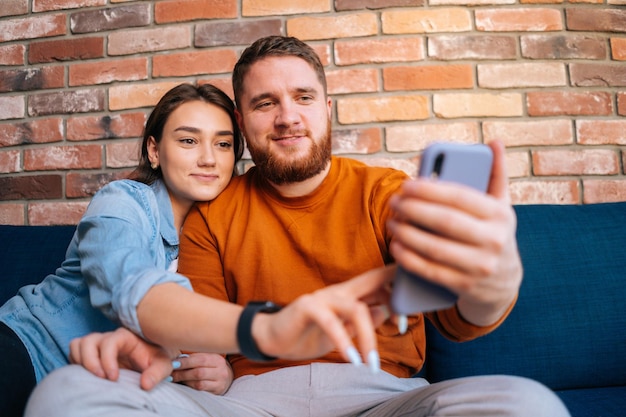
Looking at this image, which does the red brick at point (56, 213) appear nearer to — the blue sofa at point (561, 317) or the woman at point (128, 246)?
the blue sofa at point (561, 317)

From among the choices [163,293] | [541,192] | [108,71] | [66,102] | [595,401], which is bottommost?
[595,401]

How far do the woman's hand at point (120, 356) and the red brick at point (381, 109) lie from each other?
1022mm

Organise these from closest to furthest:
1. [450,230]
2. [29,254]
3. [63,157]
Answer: [450,230] → [29,254] → [63,157]

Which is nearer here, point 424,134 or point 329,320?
point 329,320

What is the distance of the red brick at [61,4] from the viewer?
1.67 meters

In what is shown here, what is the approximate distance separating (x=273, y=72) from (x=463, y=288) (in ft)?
2.89

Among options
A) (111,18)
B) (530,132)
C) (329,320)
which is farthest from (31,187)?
(530,132)

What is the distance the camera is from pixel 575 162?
5.12 feet

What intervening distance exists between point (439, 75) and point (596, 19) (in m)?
0.58

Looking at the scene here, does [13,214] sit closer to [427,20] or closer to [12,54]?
[12,54]

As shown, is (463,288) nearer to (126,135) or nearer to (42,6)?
(126,135)

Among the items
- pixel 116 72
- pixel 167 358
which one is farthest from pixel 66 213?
pixel 167 358

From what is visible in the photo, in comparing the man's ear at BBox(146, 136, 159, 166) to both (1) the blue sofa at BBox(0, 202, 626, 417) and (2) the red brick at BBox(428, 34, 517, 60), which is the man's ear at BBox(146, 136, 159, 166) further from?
(2) the red brick at BBox(428, 34, 517, 60)

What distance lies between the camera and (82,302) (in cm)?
101
